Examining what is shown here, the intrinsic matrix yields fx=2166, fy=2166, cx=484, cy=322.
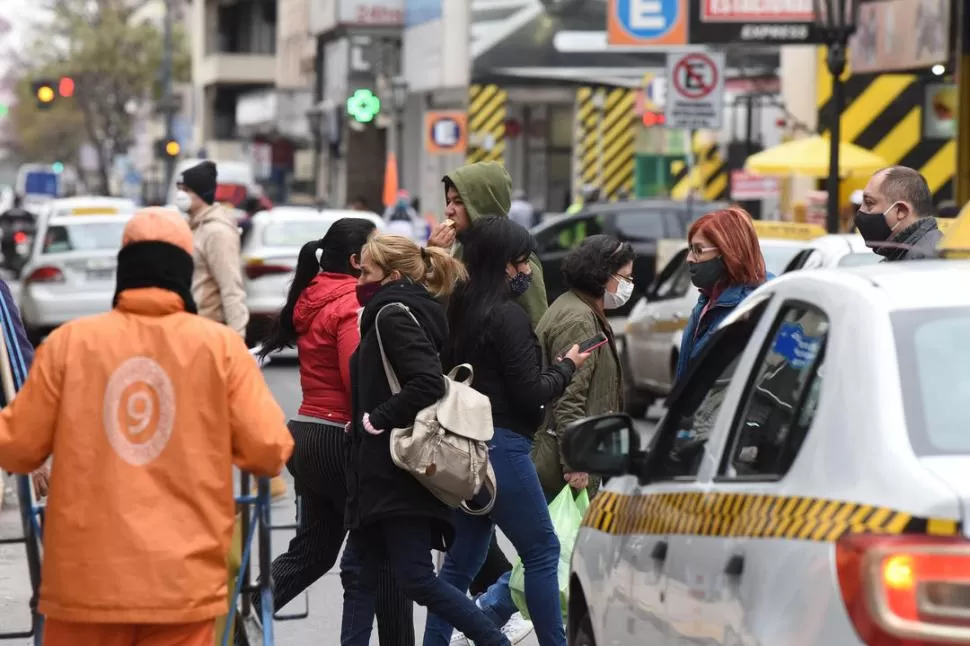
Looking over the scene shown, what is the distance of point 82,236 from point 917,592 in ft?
70.6

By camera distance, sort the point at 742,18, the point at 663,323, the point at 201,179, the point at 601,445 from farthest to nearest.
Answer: the point at 742,18, the point at 663,323, the point at 201,179, the point at 601,445

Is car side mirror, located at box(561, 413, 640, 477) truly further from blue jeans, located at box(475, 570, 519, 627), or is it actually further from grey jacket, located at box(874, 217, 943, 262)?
grey jacket, located at box(874, 217, 943, 262)

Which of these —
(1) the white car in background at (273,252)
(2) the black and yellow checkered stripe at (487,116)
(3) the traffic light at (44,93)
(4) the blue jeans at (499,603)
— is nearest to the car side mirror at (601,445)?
(4) the blue jeans at (499,603)

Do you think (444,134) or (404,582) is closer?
(404,582)

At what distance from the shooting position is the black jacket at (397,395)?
669cm

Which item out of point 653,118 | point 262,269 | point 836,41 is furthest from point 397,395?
point 653,118

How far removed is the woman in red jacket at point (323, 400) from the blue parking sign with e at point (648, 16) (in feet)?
62.0

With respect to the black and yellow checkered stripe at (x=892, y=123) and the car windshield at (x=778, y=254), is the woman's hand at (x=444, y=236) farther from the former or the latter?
Answer: the black and yellow checkered stripe at (x=892, y=123)

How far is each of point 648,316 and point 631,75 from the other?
31.7 metres

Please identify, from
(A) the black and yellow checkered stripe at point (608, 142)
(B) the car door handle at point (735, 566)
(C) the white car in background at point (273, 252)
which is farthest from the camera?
(A) the black and yellow checkered stripe at point (608, 142)

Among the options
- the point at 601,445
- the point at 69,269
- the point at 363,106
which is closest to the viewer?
the point at 601,445

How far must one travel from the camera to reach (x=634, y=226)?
76.8 ft

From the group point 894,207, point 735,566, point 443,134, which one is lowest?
point 735,566

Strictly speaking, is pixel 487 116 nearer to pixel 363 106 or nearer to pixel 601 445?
pixel 363 106
